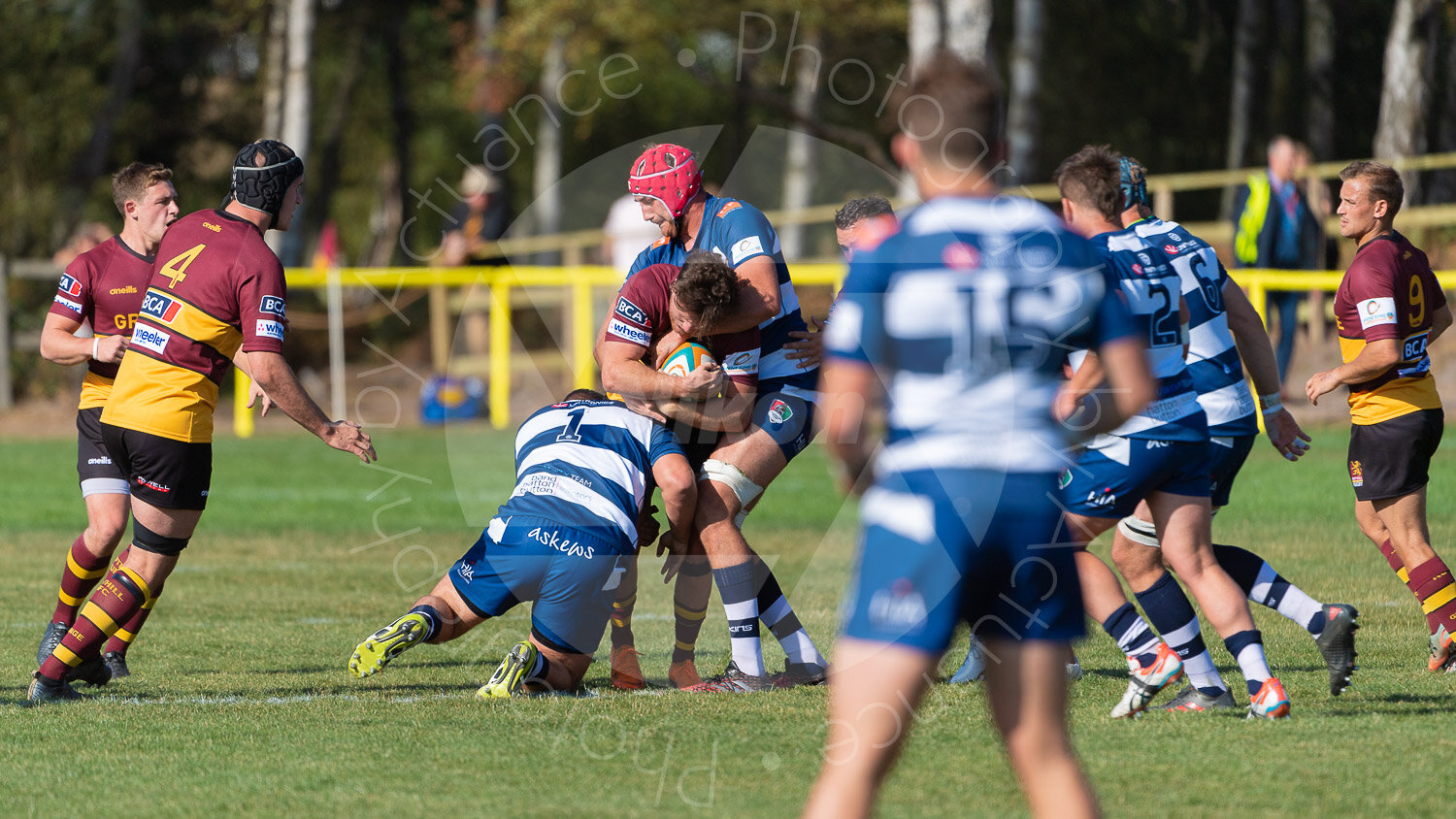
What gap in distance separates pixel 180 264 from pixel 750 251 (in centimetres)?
217

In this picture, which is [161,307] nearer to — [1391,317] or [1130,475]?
[1130,475]

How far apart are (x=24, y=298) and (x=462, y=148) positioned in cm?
2375

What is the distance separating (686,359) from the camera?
20.5ft

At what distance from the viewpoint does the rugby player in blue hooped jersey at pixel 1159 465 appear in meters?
5.29

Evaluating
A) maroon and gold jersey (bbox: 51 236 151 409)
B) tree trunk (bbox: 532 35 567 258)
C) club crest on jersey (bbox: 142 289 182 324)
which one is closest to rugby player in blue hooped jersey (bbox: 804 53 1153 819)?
club crest on jersey (bbox: 142 289 182 324)

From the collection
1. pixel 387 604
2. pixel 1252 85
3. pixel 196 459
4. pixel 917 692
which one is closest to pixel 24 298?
pixel 387 604

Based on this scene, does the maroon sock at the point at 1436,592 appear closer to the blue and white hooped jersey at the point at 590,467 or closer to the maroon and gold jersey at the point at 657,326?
the maroon and gold jersey at the point at 657,326

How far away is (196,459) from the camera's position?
6109 mm

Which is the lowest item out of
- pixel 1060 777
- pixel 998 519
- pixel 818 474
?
pixel 818 474

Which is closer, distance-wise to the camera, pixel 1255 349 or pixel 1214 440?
pixel 1214 440

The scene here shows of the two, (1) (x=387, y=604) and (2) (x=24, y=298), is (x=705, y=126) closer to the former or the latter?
(2) (x=24, y=298)

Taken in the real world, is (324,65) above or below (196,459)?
above

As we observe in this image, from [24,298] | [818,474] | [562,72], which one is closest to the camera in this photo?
[818,474]

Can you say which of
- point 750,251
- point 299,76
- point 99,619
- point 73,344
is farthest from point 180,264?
point 299,76
